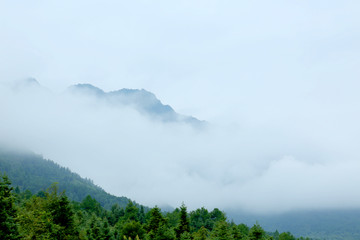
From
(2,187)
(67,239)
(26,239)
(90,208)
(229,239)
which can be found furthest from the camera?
(90,208)

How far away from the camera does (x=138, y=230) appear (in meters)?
77.9

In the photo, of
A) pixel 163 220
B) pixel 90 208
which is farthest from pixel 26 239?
pixel 90 208

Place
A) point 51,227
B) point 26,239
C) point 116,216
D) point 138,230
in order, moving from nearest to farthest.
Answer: point 26,239
point 51,227
point 138,230
point 116,216

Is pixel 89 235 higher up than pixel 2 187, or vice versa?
pixel 2 187

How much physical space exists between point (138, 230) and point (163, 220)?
30.5 feet

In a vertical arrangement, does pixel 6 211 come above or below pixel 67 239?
above

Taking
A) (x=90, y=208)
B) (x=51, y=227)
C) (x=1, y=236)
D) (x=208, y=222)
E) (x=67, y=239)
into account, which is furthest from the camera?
(x=90, y=208)

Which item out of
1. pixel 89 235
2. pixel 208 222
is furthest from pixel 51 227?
pixel 208 222

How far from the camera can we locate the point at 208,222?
133125mm

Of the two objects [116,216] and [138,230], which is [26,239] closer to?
[138,230]

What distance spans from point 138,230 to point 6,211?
4660 centimetres

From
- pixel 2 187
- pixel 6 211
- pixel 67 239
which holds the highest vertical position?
pixel 2 187

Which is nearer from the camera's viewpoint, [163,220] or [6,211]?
[6,211]

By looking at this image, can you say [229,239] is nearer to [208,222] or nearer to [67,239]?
[67,239]
